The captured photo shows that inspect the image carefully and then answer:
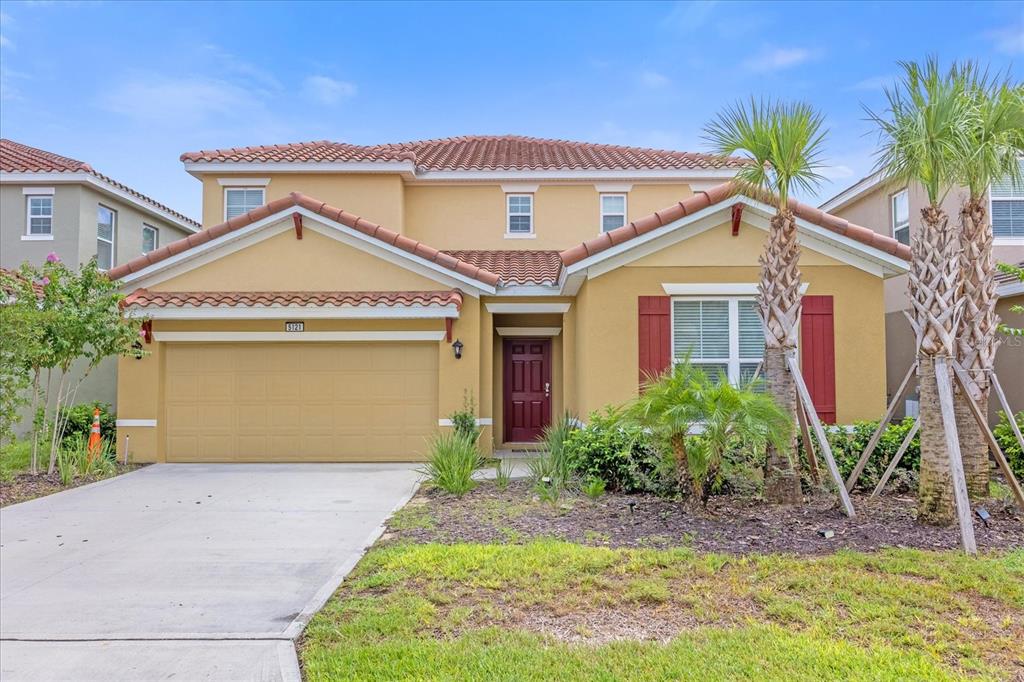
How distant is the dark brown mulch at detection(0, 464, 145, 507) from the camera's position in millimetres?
9462

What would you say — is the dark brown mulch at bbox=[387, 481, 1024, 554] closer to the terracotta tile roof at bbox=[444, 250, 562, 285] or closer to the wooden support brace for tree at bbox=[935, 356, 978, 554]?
the wooden support brace for tree at bbox=[935, 356, 978, 554]

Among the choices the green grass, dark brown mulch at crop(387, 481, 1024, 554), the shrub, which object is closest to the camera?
the green grass

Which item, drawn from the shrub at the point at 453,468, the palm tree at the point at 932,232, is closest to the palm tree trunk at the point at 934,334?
the palm tree at the point at 932,232

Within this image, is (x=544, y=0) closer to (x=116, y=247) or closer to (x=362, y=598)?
(x=116, y=247)

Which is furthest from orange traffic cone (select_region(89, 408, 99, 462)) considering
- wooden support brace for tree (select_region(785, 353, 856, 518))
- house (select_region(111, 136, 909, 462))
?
wooden support brace for tree (select_region(785, 353, 856, 518))

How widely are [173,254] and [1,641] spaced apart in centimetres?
920

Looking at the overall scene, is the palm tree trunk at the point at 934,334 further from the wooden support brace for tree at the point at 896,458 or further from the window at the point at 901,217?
the window at the point at 901,217

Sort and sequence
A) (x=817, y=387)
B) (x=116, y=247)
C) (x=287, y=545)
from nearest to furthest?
1. (x=287, y=545)
2. (x=817, y=387)
3. (x=116, y=247)

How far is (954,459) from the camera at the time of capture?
20.2 ft

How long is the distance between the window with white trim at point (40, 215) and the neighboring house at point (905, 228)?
1920 cm

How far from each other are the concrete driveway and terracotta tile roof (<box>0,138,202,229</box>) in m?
10.2

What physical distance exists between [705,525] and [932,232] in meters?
3.91

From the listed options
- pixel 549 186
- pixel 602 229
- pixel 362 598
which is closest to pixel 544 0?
pixel 549 186

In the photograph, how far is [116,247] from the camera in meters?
18.4
